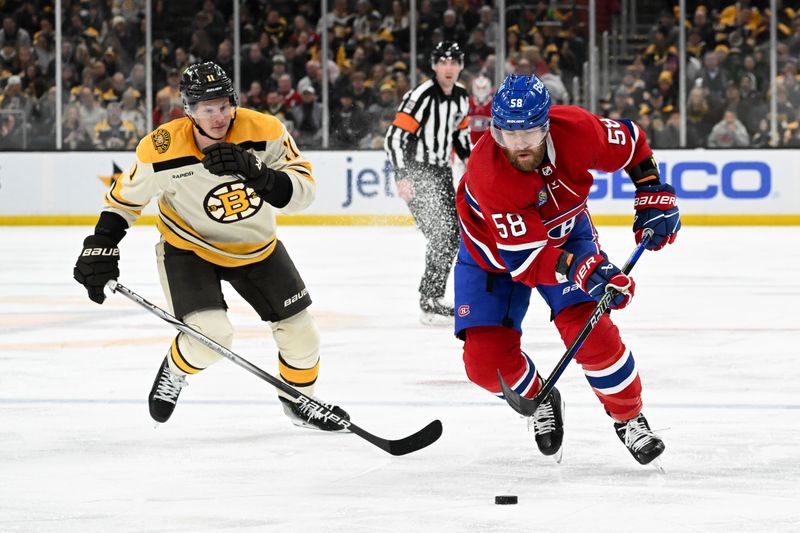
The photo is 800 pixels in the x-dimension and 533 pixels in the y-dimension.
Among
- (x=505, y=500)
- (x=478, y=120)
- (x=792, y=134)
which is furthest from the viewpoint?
(x=792, y=134)

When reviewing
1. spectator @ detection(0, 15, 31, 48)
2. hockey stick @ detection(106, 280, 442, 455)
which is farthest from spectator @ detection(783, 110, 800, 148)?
hockey stick @ detection(106, 280, 442, 455)

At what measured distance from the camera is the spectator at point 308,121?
36.8ft

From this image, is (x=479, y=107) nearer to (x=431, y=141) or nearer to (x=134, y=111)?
(x=134, y=111)

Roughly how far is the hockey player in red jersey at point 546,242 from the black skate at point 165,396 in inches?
30.8

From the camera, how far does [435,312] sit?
226 inches

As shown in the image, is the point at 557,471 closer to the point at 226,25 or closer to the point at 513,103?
the point at 513,103

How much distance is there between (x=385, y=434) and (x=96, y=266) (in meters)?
0.85

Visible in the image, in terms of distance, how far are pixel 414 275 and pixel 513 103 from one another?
4.79 meters

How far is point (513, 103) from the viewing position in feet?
9.58

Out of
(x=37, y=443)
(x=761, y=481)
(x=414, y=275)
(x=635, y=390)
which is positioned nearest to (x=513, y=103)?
(x=635, y=390)

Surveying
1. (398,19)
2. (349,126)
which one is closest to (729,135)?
(398,19)

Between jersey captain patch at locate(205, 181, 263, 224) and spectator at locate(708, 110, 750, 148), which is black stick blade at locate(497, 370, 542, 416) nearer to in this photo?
jersey captain patch at locate(205, 181, 263, 224)

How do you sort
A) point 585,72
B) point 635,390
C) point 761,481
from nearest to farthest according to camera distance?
point 761,481, point 635,390, point 585,72

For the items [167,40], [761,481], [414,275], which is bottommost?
[414,275]
